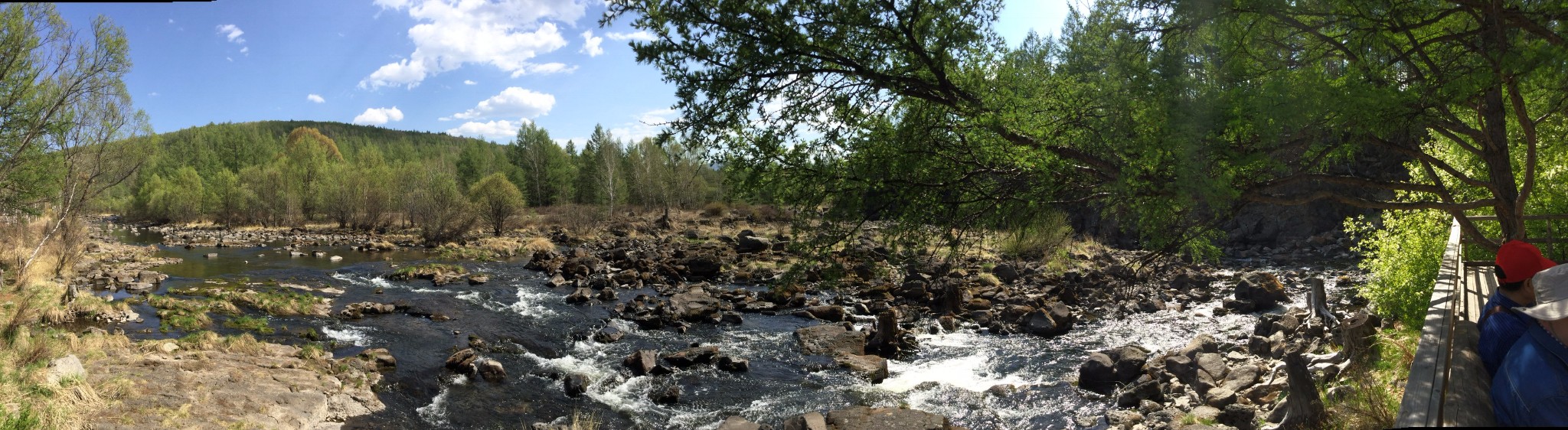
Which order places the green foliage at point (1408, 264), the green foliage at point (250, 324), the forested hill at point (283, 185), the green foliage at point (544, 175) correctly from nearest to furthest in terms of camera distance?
the green foliage at point (1408, 264) < the green foliage at point (250, 324) < the forested hill at point (283, 185) < the green foliage at point (544, 175)

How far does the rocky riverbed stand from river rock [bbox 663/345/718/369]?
0.03m

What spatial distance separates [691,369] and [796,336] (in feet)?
9.58

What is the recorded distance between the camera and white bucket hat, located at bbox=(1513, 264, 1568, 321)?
297 centimetres

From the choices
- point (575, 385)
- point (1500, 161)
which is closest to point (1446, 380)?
point (1500, 161)

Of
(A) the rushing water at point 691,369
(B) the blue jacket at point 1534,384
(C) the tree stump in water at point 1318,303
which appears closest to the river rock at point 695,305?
(A) the rushing water at point 691,369

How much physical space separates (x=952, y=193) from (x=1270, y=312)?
11886 millimetres

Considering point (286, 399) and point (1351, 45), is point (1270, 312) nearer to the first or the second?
point (1351, 45)

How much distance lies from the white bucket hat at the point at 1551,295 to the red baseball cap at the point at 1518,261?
3.05ft

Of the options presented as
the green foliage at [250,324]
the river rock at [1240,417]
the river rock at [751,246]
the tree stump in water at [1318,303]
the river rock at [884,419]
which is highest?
the river rock at [751,246]

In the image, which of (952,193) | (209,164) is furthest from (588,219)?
(209,164)

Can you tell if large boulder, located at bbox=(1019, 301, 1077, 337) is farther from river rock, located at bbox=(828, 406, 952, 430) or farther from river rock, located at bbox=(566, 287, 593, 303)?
river rock, located at bbox=(566, 287, 593, 303)

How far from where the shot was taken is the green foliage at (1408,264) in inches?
349

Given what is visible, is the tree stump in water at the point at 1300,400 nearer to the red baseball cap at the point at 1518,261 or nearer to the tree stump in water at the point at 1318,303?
the red baseball cap at the point at 1518,261

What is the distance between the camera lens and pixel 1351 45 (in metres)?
6.37
